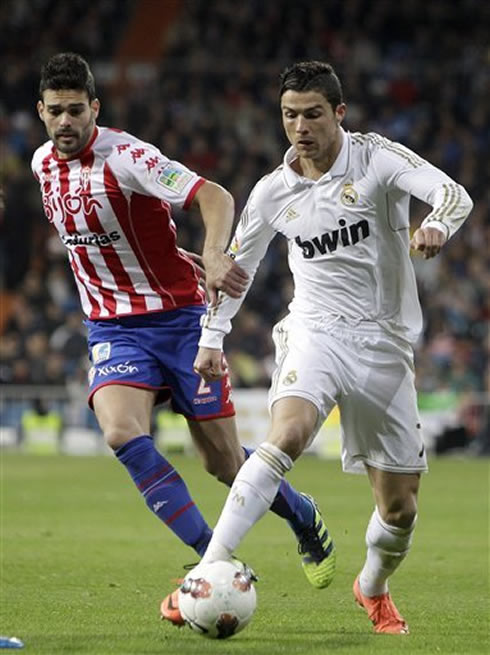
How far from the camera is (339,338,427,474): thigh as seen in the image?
6.79 meters

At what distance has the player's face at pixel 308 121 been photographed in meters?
6.75

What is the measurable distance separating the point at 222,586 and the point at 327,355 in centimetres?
119

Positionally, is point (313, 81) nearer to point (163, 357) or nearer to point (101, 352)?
point (163, 357)

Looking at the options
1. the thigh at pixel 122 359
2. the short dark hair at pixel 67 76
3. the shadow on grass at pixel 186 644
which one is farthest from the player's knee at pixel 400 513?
the short dark hair at pixel 67 76

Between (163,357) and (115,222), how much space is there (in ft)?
2.28

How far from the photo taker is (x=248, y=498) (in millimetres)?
6195

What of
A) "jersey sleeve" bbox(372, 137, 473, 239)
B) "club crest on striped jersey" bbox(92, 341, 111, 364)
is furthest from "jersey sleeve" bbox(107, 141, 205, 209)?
"jersey sleeve" bbox(372, 137, 473, 239)

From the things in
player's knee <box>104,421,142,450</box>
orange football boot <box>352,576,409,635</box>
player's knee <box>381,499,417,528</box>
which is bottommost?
orange football boot <box>352,576,409,635</box>

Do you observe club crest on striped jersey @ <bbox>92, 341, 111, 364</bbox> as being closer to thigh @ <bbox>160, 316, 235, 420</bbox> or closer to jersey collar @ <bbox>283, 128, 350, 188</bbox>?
thigh @ <bbox>160, 316, 235, 420</bbox>

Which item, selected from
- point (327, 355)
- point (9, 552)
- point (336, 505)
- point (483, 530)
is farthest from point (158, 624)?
point (336, 505)

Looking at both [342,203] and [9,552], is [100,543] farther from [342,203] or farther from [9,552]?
[342,203]

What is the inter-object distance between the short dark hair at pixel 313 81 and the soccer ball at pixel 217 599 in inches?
81.9

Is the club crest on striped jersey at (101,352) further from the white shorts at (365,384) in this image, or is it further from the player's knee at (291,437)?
the player's knee at (291,437)

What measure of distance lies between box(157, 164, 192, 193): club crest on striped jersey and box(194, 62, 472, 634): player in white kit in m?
0.40
